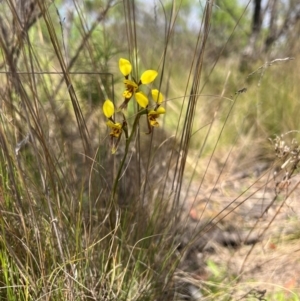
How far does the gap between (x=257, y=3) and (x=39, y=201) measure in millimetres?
3428

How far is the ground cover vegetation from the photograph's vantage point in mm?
1062

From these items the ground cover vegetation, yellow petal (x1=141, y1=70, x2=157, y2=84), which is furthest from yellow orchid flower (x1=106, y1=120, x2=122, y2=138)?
yellow petal (x1=141, y1=70, x2=157, y2=84)

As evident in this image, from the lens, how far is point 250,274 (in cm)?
159

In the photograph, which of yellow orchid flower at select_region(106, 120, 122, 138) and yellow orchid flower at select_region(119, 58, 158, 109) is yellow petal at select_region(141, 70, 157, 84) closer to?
yellow orchid flower at select_region(119, 58, 158, 109)

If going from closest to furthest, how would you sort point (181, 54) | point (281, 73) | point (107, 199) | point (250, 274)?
point (107, 199) < point (250, 274) < point (281, 73) < point (181, 54)

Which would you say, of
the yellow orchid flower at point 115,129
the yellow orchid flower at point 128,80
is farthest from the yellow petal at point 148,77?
the yellow orchid flower at point 115,129

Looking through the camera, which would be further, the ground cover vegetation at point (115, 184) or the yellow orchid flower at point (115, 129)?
the ground cover vegetation at point (115, 184)

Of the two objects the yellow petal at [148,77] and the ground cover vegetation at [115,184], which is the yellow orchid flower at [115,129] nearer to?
the ground cover vegetation at [115,184]

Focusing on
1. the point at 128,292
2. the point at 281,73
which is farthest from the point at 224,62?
the point at 128,292

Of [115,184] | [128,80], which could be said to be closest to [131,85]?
[128,80]

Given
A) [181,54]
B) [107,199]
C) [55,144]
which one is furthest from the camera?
[181,54]

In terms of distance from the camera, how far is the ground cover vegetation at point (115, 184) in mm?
1062

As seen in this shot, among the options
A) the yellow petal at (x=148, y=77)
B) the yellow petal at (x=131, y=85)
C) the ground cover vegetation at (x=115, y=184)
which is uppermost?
the yellow petal at (x=148, y=77)

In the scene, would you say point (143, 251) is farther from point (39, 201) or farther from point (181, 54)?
point (181, 54)
